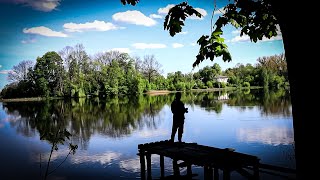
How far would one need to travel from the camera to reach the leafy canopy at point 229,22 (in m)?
3.21

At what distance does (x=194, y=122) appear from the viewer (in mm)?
26594

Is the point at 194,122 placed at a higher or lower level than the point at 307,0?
lower

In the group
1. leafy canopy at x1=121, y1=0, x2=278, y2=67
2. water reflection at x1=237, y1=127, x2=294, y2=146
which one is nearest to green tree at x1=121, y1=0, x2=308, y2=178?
leafy canopy at x1=121, y1=0, x2=278, y2=67

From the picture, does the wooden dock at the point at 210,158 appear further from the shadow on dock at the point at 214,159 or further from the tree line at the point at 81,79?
the tree line at the point at 81,79

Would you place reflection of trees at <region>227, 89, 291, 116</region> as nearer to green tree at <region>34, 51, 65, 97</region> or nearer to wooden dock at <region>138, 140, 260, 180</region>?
wooden dock at <region>138, 140, 260, 180</region>

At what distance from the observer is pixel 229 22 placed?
393 cm

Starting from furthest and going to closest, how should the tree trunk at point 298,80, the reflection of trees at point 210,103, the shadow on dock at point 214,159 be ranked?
the reflection of trees at point 210,103, the shadow on dock at point 214,159, the tree trunk at point 298,80

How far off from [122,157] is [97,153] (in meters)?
2.06

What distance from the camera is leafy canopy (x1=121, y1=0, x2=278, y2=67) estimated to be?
321cm

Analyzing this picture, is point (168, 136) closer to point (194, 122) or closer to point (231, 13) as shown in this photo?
point (194, 122)

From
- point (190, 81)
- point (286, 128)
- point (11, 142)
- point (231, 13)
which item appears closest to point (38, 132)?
point (11, 142)

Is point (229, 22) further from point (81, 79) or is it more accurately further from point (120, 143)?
point (81, 79)

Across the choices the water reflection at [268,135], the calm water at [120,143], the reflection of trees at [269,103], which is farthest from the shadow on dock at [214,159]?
the reflection of trees at [269,103]

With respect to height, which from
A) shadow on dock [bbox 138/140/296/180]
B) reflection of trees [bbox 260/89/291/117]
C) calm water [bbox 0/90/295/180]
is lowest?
calm water [bbox 0/90/295/180]
